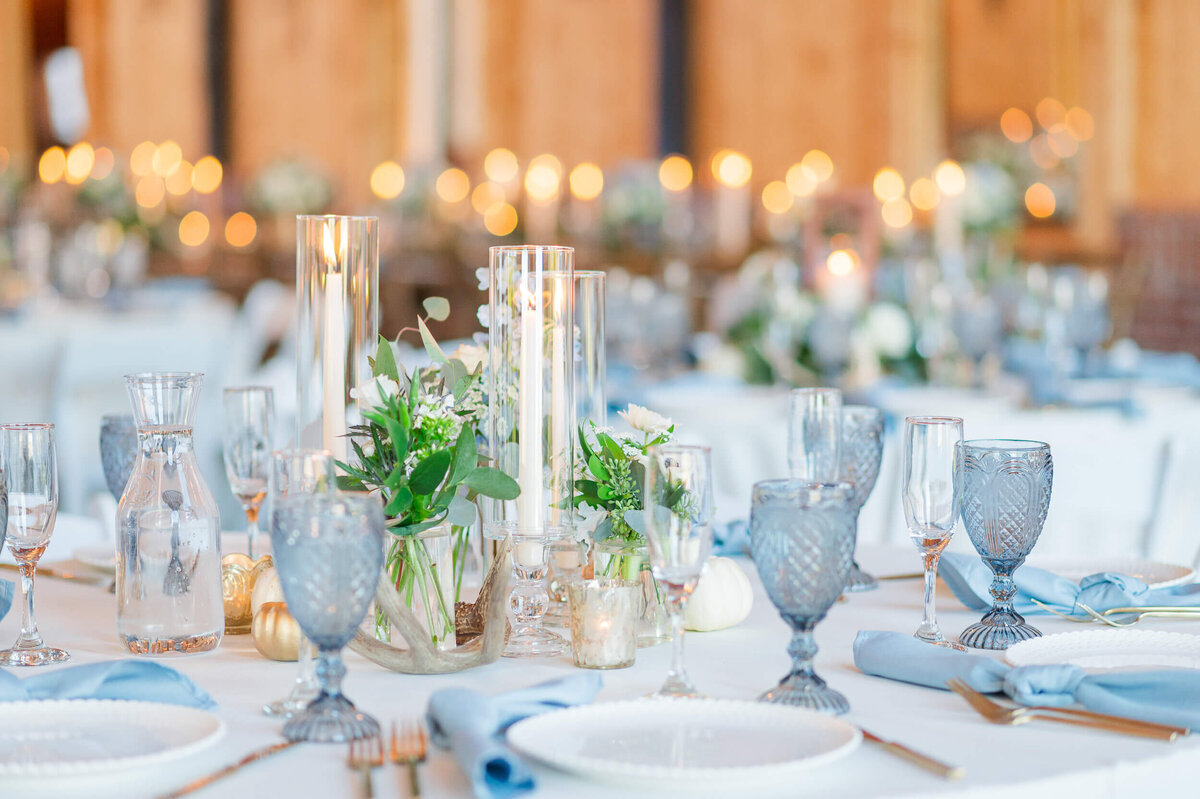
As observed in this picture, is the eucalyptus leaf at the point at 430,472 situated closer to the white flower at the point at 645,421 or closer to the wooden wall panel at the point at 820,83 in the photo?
the white flower at the point at 645,421

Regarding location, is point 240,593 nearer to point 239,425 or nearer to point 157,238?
point 239,425

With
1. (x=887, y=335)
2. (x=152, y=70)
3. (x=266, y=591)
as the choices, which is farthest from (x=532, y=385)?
(x=152, y=70)

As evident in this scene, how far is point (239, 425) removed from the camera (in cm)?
175

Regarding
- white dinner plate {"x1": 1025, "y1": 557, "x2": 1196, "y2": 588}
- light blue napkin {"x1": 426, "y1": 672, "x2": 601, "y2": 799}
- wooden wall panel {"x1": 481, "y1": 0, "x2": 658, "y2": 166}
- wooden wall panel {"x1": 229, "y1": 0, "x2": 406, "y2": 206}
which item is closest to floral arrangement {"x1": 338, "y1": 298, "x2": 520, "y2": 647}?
light blue napkin {"x1": 426, "y1": 672, "x2": 601, "y2": 799}

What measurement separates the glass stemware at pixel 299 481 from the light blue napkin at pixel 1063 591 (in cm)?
74

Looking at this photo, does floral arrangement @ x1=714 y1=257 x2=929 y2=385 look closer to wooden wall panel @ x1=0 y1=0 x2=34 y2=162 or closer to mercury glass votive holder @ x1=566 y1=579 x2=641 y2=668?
mercury glass votive holder @ x1=566 y1=579 x2=641 y2=668

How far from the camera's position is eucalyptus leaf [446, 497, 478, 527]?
1354mm

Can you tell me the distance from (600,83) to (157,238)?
339 cm

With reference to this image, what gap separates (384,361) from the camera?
1387 mm

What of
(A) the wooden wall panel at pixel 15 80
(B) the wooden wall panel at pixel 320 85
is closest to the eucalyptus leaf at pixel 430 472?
(B) the wooden wall panel at pixel 320 85

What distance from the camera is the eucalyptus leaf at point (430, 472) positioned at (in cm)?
130

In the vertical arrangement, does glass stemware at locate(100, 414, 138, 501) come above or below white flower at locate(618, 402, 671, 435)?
below

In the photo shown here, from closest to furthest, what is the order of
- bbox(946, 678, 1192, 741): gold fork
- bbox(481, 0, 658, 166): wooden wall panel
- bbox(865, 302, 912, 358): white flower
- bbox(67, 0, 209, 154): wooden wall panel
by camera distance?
1. bbox(946, 678, 1192, 741): gold fork
2. bbox(865, 302, 912, 358): white flower
3. bbox(481, 0, 658, 166): wooden wall panel
4. bbox(67, 0, 209, 154): wooden wall panel

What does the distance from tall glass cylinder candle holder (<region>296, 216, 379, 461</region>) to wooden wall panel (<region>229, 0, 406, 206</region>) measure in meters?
10.2
